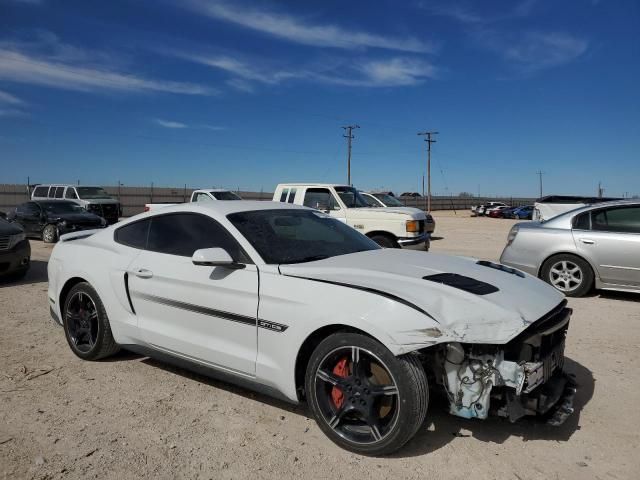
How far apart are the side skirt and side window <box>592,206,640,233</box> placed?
6066 millimetres

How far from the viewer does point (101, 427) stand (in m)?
3.38

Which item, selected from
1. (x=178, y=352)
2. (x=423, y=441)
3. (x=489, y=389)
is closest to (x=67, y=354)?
(x=178, y=352)

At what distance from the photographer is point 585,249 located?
7320 millimetres

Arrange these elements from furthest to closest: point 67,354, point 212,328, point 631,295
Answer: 1. point 631,295
2. point 67,354
3. point 212,328

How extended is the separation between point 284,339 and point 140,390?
5.07 ft

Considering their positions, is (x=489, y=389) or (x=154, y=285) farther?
(x=154, y=285)

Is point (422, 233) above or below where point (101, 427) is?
above

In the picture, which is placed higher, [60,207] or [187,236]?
[60,207]

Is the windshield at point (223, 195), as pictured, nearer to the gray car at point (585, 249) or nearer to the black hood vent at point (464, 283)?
the gray car at point (585, 249)

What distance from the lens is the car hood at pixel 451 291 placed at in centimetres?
277

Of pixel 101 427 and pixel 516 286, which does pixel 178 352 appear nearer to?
pixel 101 427

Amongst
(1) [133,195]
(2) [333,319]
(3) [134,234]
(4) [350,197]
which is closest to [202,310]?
(2) [333,319]

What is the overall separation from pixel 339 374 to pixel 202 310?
3.83ft

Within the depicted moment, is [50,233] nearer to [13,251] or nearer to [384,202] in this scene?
[13,251]
